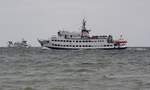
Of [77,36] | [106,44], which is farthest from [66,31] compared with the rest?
[106,44]

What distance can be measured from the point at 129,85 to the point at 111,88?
172cm

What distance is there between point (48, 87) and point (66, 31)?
102686 millimetres

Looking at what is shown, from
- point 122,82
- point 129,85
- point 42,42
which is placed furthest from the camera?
point 42,42

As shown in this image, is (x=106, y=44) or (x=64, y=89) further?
(x=106, y=44)

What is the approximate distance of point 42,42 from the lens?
129 m

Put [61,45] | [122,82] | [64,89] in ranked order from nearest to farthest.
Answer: [64,89] → [122,82] → [61,45]

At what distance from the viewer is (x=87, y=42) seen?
122 metres

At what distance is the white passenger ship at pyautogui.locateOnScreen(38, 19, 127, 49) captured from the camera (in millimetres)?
120812

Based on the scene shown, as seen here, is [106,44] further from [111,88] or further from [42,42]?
[111,88]

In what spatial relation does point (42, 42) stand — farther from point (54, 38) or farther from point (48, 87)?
point (48, 87)

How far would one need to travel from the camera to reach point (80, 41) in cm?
12169

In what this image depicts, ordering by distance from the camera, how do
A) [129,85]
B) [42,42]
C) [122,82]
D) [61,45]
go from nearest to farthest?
1. [129,85]
2. [122,82]
3. [61,45]
4. [42,42]

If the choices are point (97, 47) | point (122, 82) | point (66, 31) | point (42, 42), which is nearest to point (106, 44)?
point (97, 47)

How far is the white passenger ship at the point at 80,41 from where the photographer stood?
4756 inches
